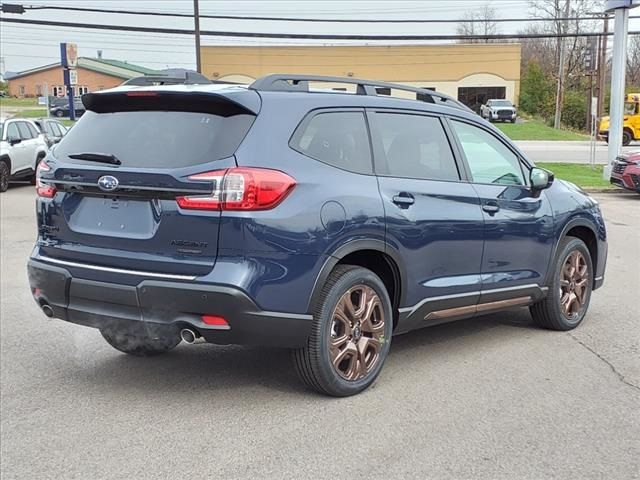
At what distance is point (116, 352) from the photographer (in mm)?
5574

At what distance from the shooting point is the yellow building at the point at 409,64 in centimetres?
5650

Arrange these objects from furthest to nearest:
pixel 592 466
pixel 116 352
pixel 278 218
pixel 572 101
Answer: pixel 572 101
pixel 116 352
pixel 278 218
pixel 592 466

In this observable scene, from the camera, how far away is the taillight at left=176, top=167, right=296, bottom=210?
3.90 m

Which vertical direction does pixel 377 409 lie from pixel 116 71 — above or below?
below

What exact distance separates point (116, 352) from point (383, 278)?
86.8 inches

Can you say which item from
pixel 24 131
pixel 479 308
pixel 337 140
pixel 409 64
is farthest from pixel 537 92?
pixel 337 140

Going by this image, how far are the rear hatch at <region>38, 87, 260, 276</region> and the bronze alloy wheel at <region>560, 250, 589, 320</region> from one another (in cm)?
337

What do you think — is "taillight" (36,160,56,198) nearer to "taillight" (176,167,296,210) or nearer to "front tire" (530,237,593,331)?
"taillight" (176,167,296,210)

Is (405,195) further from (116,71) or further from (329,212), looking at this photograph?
(116,71)

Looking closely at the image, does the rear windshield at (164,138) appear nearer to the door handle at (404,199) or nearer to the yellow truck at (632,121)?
the door handle at (404,199)

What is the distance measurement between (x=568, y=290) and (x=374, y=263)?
2365 mm

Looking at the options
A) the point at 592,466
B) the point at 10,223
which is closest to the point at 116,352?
the point at 592,466

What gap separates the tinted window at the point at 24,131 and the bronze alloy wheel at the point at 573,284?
56.5 feet

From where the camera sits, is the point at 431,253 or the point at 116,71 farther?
the point at 116,71
